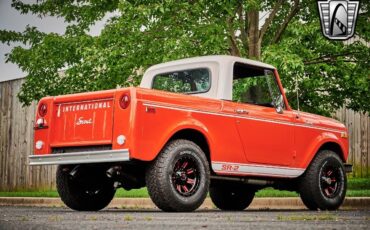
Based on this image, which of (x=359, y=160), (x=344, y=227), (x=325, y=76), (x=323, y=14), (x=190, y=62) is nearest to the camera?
(x=344, y=227)

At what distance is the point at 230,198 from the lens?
11000 mm

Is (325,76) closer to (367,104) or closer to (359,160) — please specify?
(367,104)

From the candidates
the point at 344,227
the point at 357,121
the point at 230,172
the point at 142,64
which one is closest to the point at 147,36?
the point at 142,64

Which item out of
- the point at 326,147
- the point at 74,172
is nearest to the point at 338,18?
the point at 326,147

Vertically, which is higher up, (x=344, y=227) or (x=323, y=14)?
(x=323, y=14)

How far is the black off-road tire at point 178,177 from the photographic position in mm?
8078

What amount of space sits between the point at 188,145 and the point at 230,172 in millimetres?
906

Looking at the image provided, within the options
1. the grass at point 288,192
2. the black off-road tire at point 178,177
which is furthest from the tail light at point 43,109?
the grass at point 288,192

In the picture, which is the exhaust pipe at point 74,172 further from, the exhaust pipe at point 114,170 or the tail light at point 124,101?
the tail light at point 124,101

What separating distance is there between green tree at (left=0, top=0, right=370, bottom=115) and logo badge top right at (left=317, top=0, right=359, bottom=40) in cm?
22

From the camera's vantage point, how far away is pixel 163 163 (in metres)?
8.12

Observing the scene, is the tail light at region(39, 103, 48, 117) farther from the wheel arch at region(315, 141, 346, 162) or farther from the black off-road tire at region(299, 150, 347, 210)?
the wheel arch at region(315, 141, 346, 162)

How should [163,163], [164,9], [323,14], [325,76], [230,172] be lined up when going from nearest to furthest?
[163,163], [230,172], [164,9], [323,14], [325,76]

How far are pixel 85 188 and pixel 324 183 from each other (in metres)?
3.35
